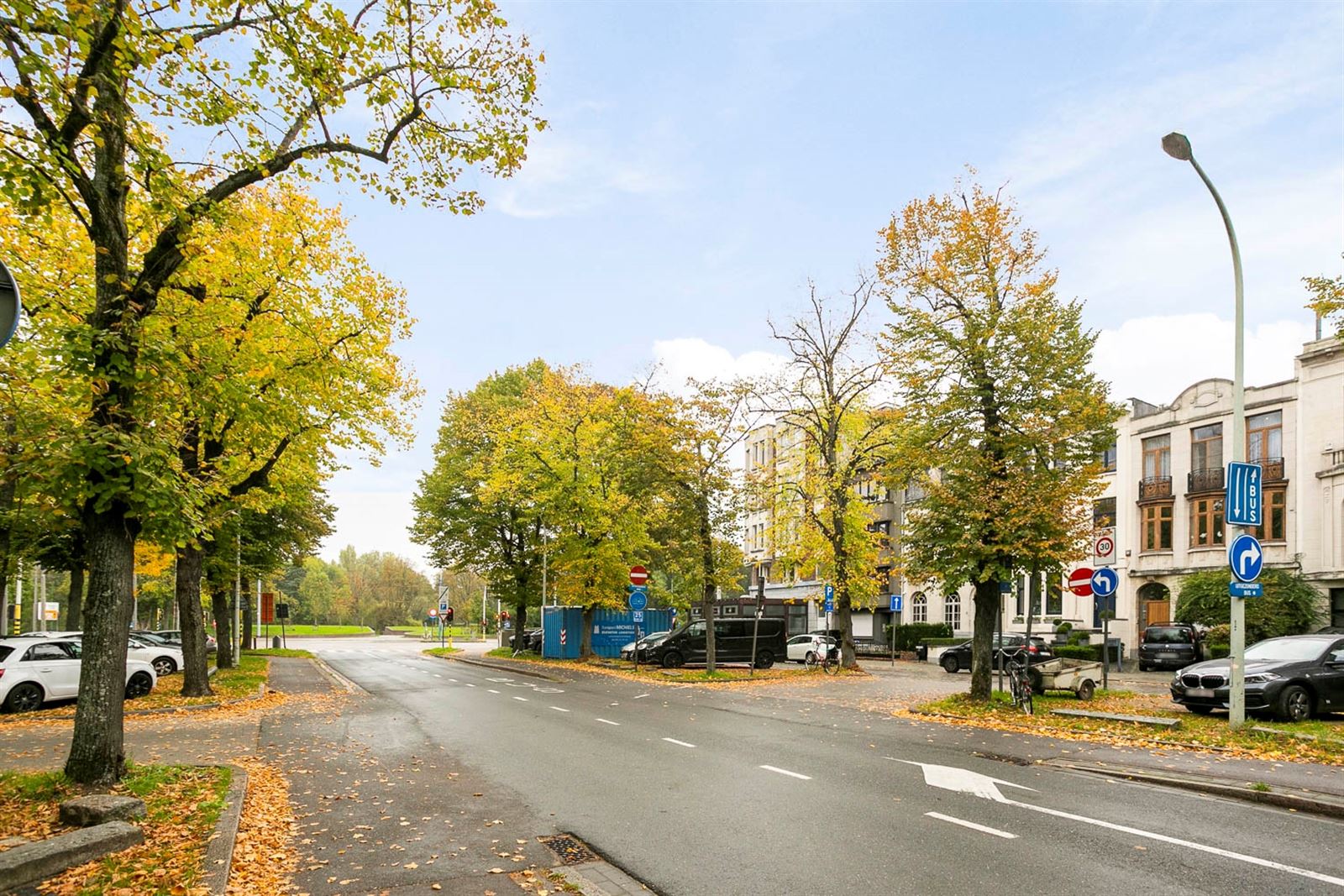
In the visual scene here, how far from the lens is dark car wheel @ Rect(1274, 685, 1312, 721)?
14.8 metres

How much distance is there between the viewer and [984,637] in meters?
18.6

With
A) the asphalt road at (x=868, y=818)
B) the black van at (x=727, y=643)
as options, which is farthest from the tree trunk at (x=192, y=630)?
the black van at (x=727, y=643)

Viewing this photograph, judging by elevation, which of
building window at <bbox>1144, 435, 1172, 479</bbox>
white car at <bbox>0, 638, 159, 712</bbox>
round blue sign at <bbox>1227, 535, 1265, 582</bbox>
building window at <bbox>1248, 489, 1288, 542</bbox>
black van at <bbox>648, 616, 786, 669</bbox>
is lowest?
black van at <bbox>648, 616, 786, 669</bbox>

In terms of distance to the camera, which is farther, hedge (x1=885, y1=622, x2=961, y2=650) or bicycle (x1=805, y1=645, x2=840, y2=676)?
hedge (x1=885, y1=622, x2=961, y2=650)

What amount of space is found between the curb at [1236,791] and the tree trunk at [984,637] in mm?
7160

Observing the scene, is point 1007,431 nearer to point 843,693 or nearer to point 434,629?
point 843,693

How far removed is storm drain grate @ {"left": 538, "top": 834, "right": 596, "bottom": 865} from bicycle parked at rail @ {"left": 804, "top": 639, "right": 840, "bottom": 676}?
27.0 metres

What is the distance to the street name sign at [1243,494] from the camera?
13891 millimetres

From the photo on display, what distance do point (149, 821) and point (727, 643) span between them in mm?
29425

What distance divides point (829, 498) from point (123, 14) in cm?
2745

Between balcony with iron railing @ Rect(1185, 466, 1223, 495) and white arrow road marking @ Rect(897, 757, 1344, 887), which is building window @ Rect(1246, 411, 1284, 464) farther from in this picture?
white arrow road marking @ Rect(897, 757, 1344, 887)

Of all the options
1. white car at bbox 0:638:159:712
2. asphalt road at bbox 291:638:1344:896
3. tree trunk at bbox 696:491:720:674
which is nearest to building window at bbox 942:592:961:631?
tree trunk at bbox 696:491:720:674

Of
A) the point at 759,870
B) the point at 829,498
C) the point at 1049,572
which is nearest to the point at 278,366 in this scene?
the point at 759,870

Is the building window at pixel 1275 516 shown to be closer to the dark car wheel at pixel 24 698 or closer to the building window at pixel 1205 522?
the building window at pixel 1205 522
